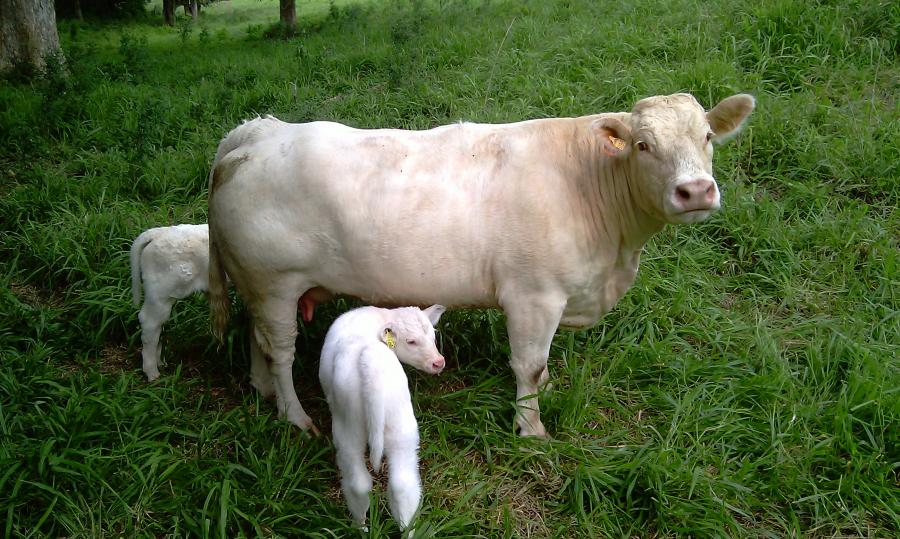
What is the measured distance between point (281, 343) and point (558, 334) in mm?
1717

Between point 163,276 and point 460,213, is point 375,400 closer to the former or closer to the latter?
point 460,213

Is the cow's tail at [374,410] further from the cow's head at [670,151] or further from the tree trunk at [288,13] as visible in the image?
the tree trunk at [288,13]

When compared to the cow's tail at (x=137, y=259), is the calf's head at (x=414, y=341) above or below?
above

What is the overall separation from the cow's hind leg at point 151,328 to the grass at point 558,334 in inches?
6.7

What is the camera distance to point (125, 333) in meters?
4.70

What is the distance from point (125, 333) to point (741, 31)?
6373mm

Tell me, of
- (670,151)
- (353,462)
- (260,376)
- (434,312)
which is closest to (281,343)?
(260,376)

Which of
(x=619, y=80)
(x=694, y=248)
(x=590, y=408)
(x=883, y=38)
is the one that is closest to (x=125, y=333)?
(x=590, y=408)

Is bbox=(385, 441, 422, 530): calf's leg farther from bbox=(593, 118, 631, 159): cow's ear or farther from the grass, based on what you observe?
bbox=(593, 118, 631, 159): cow's ear

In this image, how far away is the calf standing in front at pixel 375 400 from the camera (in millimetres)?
2875

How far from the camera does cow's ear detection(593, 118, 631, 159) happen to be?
3697 mm

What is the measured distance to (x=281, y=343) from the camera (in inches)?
157

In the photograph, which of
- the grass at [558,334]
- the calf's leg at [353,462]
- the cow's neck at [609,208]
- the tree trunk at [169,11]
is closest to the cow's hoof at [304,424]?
the grass at [558,334]

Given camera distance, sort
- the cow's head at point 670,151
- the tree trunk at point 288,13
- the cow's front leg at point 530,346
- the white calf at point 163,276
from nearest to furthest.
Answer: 1. the cow's head at point 670,151
2. the cow's front leg at point 530,346
3. the white calf at point 163,276
4. the tree trunk at point 288,13
